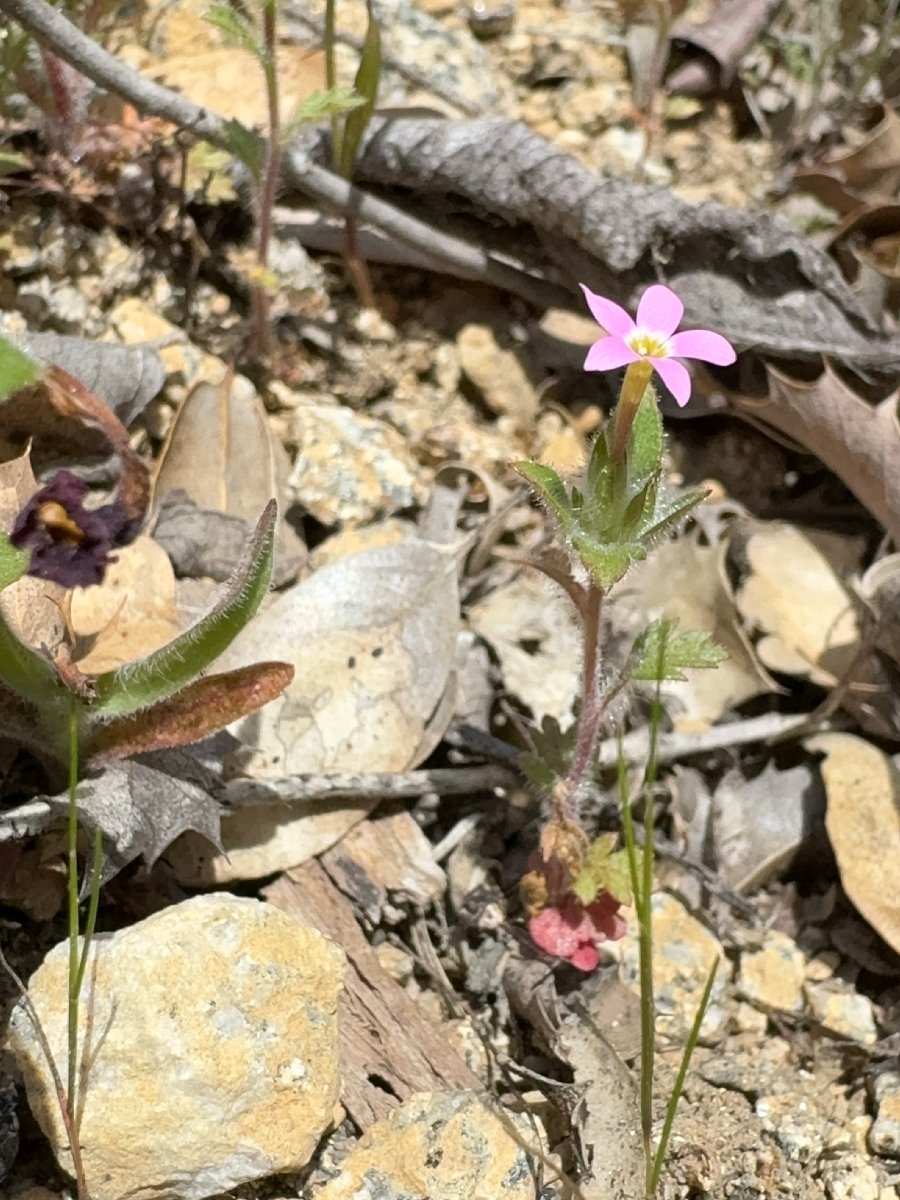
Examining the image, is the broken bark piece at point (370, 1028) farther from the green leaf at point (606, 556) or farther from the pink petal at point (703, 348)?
the pink petal at point (703, 348)

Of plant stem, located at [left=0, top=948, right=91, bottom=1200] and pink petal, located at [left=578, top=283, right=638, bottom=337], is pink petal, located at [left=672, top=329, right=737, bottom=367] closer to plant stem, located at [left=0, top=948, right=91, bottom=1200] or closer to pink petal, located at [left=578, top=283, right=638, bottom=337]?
pink petal, located at [left=578, top=283, right=638, bottom=337]

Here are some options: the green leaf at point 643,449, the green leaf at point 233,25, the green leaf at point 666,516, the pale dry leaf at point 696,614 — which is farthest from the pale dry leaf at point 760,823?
the green leaf at point 233,25

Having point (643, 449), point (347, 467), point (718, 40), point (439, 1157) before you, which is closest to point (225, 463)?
point (347, 467)

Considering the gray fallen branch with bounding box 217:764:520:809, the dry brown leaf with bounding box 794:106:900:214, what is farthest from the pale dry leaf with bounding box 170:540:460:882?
the dry brown leaf with bounding box 794:106:900:214

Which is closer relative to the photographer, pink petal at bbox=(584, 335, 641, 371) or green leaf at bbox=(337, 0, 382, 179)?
pink petal at bbox=(584, 335, 641, 371)

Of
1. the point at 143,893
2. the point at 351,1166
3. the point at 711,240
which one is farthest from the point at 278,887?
the point at 711,240

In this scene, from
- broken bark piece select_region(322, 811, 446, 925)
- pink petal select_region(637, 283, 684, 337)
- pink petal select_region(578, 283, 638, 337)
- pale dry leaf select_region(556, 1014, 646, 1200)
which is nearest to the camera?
pink petal select_region(578, 283, 638, 337)

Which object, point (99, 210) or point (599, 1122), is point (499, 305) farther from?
point (599, 1122)
